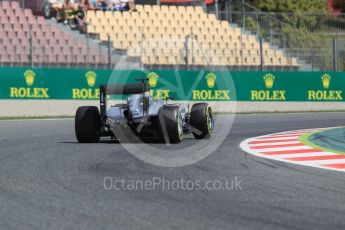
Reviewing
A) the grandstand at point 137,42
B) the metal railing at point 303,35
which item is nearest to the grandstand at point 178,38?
the grandstand at point 137,42

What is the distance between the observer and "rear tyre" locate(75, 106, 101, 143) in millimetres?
14008

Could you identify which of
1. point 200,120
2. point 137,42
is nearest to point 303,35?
point 137,42

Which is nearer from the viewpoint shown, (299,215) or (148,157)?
(299,215)

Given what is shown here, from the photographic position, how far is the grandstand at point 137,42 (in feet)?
92.2

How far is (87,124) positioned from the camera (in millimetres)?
14070

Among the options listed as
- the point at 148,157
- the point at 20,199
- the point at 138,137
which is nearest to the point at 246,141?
the point at 138,137

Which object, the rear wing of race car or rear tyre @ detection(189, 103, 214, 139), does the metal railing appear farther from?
the rear wing of race car

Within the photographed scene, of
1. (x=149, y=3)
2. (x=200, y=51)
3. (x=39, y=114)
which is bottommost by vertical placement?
(x=39, y=114)

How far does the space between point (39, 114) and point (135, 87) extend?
1155 cm

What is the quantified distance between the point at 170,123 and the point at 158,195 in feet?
18.1

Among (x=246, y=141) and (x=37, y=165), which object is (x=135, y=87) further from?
(x=37, y=165)

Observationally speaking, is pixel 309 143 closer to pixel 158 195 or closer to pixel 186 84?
pixel 158 195

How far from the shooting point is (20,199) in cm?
777

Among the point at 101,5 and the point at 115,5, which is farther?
the point at 115,5
